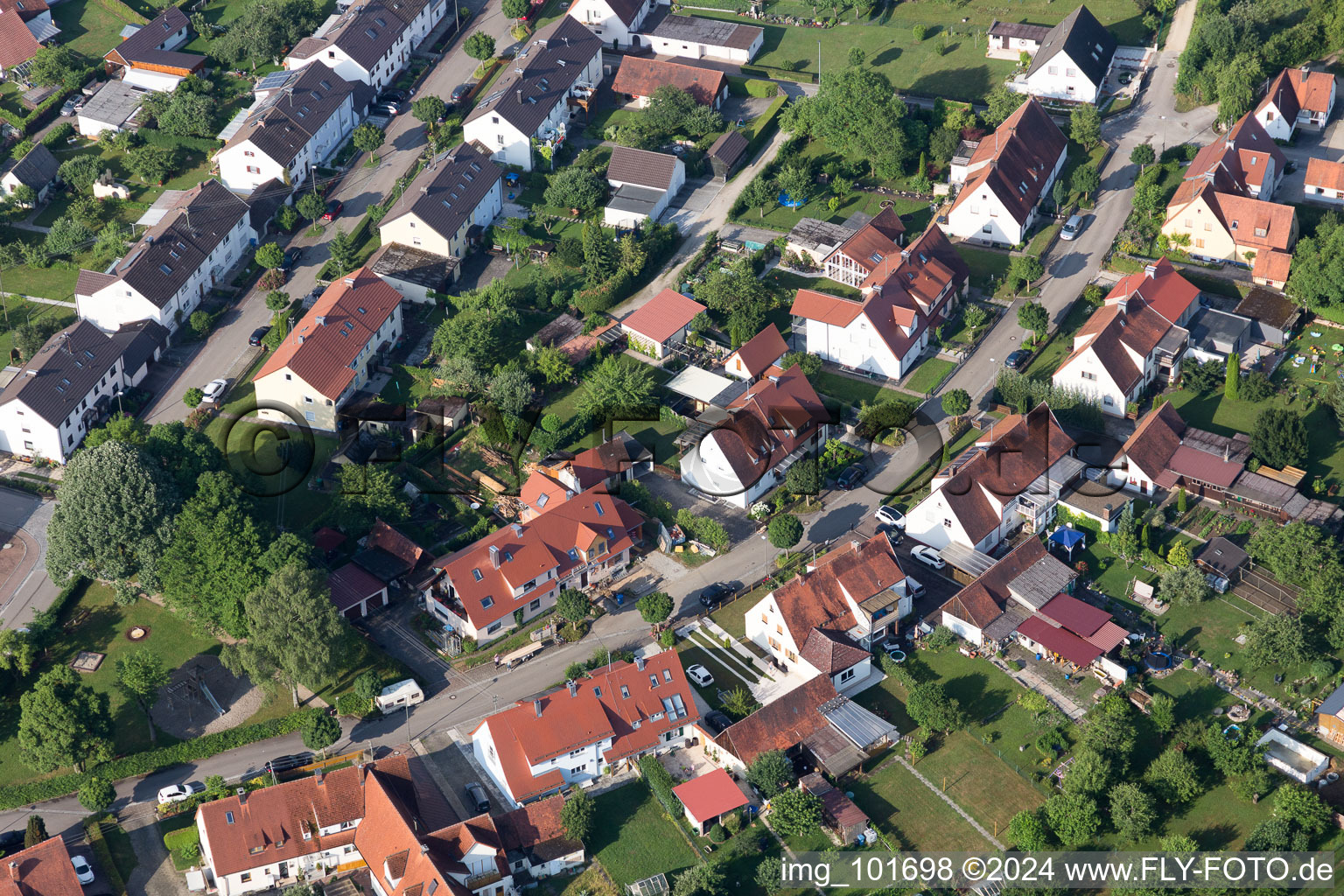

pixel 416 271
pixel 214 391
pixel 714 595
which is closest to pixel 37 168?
pixel 214 391

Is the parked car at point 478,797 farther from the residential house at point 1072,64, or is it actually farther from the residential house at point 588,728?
the residential house at point 1072,64

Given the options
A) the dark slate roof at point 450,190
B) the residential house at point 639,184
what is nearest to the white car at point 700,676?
the dark slate roof at point 450,190

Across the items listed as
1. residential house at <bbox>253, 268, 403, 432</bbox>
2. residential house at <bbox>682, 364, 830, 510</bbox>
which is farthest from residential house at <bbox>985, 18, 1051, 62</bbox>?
residential house at <bbox>253, 268, 403, 432</bbox>

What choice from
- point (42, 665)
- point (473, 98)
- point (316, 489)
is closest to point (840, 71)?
point (473, 98)

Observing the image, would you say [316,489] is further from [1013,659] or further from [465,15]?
[465,15]

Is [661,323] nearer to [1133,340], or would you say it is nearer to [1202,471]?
[1133,340]

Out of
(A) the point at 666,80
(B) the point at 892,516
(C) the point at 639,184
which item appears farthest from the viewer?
(A) the point at 666,80

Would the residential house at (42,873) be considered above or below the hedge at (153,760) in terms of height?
above

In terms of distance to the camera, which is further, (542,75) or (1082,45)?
(542,75)
